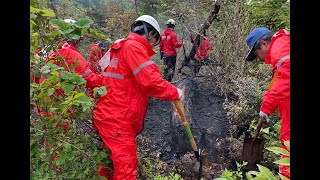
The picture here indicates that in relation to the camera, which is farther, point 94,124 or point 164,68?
point 164,68

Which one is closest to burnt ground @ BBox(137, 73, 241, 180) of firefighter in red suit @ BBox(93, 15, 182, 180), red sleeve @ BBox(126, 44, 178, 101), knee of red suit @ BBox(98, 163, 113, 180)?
knee of red suit @ BBox(98, 163, 113, 180)

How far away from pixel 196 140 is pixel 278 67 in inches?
116

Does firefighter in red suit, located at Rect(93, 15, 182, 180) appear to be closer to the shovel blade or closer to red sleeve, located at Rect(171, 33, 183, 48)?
the shovel blade

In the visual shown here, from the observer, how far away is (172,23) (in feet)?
34.9

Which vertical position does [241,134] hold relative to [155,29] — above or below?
below

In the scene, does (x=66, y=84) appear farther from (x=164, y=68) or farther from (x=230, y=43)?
(x=164, y=68)

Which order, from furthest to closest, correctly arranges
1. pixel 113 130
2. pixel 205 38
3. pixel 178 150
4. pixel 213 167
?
pixel 205 38 → pixel 178 150 → pixel 213 167 → pixel 113 130

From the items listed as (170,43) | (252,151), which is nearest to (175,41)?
(170,43)

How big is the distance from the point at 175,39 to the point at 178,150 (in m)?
5.62

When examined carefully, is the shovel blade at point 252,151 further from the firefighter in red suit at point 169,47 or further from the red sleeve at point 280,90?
the firefighter in red suit at point 169,47

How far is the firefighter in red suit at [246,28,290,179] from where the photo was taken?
3029 mm

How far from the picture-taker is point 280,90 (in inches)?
121
